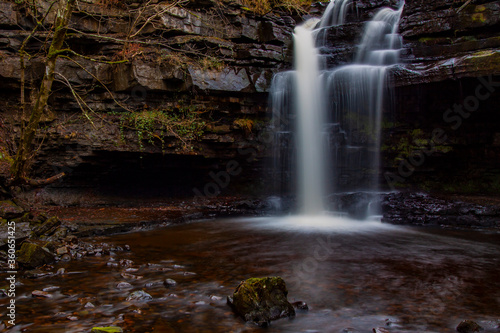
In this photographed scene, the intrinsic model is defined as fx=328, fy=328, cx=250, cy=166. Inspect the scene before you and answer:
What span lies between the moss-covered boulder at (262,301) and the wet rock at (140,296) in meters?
1.11

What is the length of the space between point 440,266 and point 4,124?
42.3 feet

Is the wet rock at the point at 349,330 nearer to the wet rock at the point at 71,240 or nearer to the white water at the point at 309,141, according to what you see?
the wet rock at the point at 71,240

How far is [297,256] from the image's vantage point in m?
6.28

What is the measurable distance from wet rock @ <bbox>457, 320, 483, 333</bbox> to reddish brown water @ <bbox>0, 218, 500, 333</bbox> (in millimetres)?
82

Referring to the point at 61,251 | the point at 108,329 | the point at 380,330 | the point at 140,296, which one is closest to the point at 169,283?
the point at 140,296

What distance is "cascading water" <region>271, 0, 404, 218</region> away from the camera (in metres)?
11.5

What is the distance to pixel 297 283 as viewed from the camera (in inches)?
188

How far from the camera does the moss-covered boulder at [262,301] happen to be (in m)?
3.54

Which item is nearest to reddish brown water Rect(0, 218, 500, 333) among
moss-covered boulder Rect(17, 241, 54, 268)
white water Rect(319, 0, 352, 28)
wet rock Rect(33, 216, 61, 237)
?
moss-covered boulder Rect(17, 241, 54, 268)

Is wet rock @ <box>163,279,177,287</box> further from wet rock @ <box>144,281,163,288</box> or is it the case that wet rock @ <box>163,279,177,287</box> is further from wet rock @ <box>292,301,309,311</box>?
wet rock @ <box>292,301,309,311</box>

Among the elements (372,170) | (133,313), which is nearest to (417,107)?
(372,170)

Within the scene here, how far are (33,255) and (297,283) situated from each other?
4.21 metres

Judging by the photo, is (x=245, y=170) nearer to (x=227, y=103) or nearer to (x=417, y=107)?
(x=227, y=103)

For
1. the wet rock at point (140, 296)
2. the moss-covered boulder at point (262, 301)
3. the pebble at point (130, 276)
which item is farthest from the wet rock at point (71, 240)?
the moss-covered boulder at point (262, 301)
